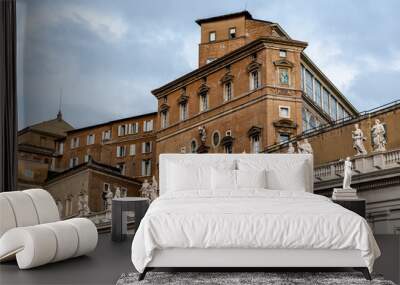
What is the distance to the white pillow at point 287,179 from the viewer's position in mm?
5402

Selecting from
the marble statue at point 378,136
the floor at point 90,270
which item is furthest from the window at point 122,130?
the marble statue at point 378,136

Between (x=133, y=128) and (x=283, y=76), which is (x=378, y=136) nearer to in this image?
(x=283, y=76)

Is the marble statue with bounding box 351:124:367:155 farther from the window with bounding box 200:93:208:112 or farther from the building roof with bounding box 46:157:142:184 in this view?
the building roof with bounding box 46:157:142:184

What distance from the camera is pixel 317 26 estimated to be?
20.9 feet

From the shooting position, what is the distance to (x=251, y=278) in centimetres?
358

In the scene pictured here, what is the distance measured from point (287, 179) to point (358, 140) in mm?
1253

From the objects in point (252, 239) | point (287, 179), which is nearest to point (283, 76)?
point (287, 179)

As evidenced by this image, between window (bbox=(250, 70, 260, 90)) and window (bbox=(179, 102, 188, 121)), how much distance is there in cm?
96

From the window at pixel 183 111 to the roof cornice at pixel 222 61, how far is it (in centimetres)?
25

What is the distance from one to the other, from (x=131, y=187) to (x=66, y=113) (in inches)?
52.9

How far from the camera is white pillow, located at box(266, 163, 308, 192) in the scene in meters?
5.40

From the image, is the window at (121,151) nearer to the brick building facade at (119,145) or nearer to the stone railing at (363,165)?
the brick building facade at (119,145)

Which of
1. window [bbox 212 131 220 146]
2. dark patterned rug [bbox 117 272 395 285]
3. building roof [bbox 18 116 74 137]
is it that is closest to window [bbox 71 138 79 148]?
building roof [bbox 18 116 74 137]

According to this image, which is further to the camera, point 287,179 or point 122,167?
point 122,167
